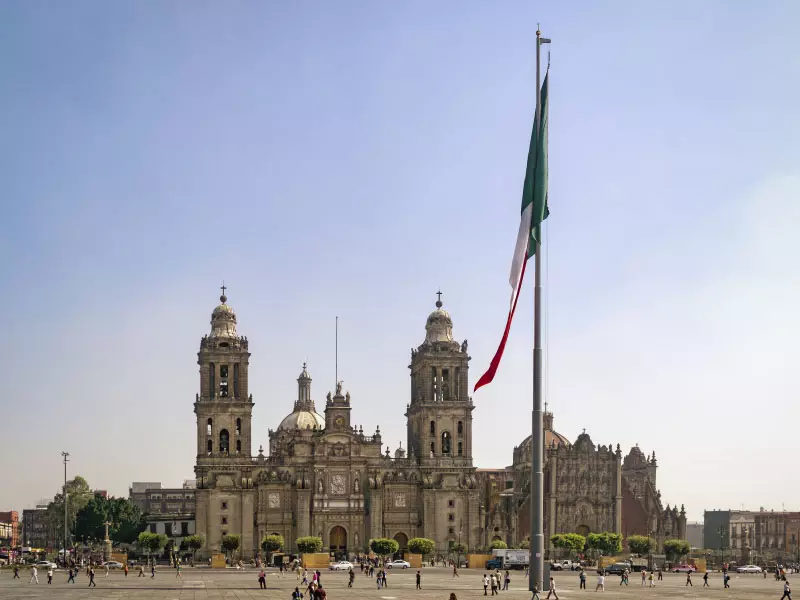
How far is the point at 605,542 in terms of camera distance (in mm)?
120062

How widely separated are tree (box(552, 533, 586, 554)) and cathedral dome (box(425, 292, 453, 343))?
76.4ft

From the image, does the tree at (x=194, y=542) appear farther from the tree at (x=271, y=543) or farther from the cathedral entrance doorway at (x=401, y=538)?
the cathedral entrance doorway at (x=401, y=538)

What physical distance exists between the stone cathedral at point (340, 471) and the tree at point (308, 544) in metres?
6.71

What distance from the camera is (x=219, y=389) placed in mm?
125625

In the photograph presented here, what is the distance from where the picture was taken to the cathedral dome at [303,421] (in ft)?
489

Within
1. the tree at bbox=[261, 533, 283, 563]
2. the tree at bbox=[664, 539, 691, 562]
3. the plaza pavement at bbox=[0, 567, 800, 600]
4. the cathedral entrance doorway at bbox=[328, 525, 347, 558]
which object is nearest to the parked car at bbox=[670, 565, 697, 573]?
the tree at bbox=[664, 539, 691, 562]

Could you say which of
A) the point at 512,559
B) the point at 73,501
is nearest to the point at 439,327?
the point at 512,559

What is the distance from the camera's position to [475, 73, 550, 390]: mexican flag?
3597 centimetres

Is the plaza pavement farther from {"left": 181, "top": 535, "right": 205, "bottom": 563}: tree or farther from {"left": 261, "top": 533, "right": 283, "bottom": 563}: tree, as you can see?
{"left": 181, "top": 535, "right": 205, "bottom": 563}: tree

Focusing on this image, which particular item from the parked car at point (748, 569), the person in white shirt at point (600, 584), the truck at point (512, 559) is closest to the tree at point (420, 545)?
the truck at point (512, 559)

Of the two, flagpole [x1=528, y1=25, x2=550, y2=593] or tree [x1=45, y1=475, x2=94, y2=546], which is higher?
flagpole [x1=528, y1=25, x2=550, y2=593]

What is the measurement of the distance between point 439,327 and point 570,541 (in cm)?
2635

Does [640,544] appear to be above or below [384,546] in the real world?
below

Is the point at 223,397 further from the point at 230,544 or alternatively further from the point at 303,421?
the point at 303,421
